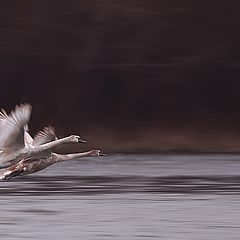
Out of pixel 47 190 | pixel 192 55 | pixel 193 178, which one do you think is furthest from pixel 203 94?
pixel 47 190

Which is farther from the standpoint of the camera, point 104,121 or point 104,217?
point 104,121

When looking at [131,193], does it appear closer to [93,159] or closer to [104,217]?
[104,217]

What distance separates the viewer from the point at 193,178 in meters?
26.2

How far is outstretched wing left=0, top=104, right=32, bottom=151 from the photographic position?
18969 millimetres

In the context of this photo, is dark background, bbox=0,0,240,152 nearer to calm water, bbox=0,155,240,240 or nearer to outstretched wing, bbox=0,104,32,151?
calm water, bbox=0,155,240,240

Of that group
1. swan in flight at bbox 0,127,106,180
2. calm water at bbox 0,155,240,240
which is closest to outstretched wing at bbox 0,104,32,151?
swan in flight at bbox 0,127,106,180

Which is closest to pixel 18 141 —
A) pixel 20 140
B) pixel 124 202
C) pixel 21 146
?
pixel 20 140

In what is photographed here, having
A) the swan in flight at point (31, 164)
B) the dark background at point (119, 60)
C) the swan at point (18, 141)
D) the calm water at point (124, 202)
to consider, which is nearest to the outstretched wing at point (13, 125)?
the swan at point (18, 141)

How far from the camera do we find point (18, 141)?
19.3m

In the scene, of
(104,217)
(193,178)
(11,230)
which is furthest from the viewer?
(193,178)

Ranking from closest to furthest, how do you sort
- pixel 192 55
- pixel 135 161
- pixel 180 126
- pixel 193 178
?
pixel 193 178, pixel 135 161, pixel 180 126, pixel 192 55

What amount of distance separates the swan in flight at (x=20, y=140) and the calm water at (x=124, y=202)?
0.81 metres

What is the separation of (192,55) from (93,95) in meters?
2.84

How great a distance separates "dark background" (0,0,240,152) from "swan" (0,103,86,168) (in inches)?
719
